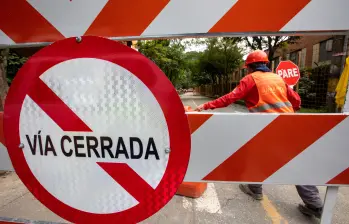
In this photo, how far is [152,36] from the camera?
997 millimetres

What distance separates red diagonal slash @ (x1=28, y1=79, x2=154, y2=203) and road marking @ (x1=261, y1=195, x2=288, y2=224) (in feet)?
7.37

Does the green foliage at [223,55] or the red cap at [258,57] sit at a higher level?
the green foliage at [223,55]

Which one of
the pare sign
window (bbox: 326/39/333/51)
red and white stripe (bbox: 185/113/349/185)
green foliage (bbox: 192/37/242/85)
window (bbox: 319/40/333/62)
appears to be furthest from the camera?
green foliage (bbox: 192/37/242/85)

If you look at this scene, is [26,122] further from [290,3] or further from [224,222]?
[224,222]

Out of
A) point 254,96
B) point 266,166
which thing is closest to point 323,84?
point 254,96

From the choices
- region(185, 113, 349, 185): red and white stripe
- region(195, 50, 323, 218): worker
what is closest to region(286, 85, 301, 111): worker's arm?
region(195, 50, 323, 218): worker

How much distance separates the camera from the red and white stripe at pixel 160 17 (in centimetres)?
90

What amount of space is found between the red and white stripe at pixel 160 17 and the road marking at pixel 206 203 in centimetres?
233

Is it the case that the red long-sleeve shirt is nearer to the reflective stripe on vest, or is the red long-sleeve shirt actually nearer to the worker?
the worker

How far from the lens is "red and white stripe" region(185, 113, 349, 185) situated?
1000 millimetres

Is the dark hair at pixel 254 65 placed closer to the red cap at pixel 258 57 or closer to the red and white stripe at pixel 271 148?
the red cap at pixel 258 57

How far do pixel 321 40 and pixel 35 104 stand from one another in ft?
85.9

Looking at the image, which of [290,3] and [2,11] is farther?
[2,11]

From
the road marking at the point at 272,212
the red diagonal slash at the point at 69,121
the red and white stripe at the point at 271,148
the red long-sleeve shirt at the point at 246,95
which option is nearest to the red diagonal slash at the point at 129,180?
the red diagonal slash at the point at 69,121
